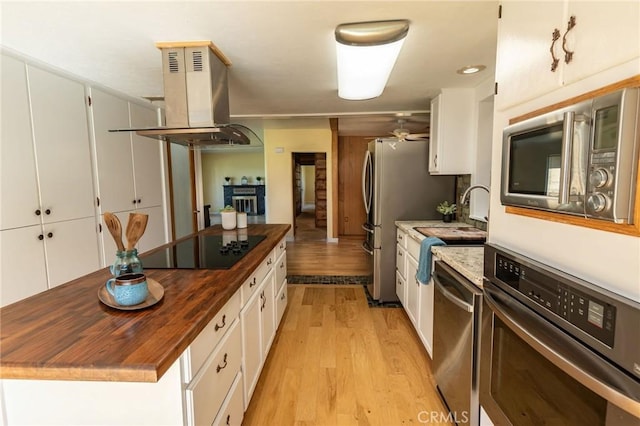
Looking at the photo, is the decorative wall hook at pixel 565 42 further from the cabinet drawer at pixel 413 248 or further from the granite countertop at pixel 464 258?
the cabinet drawer at pixel 413 248

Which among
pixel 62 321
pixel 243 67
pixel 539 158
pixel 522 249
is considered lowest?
pixel 62 321

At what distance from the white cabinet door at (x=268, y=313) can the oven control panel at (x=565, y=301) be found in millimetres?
A: 1450

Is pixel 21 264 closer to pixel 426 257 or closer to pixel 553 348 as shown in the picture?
pixel 426 257

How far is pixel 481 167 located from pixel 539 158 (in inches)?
73.4

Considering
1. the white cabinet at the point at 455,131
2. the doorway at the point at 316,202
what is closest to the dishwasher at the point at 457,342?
the white cabinet at the point at 455,131

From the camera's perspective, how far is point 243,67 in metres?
2.13

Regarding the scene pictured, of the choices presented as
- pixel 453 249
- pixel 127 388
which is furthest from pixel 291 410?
pixel 453 249

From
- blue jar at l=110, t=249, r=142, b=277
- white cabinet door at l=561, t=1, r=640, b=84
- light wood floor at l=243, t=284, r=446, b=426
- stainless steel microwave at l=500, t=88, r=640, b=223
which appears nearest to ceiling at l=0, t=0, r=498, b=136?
white cabinet door at l=561, t=1, r=640, b=84

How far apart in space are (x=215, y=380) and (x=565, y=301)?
48.0 inches

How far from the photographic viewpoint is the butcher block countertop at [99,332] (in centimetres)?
77

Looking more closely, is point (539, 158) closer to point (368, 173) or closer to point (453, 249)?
point (453, 249)

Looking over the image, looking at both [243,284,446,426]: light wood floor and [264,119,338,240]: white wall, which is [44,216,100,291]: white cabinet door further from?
[264,119,338,240]: white wall

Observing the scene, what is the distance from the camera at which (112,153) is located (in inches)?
106

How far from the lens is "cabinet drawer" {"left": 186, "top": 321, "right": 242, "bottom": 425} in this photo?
0.98 m
